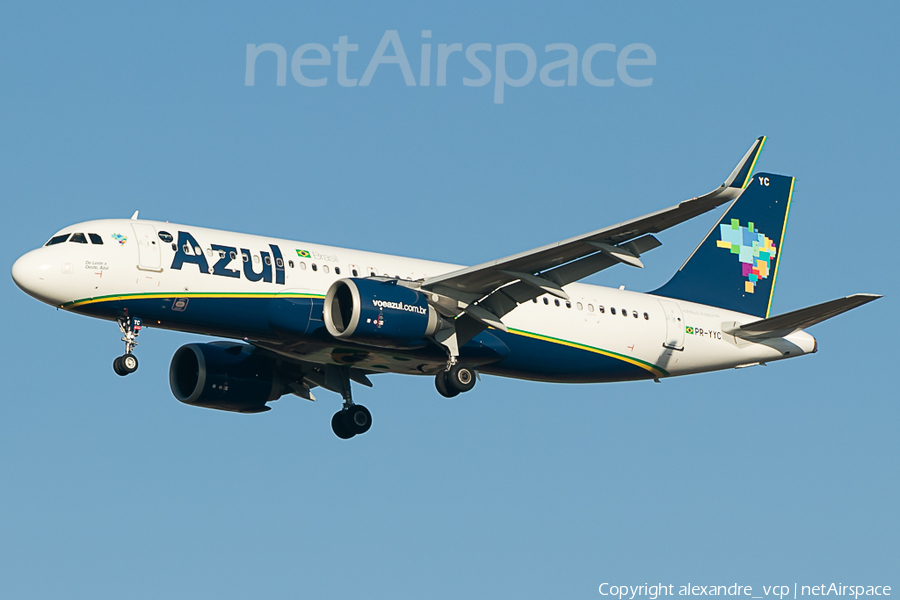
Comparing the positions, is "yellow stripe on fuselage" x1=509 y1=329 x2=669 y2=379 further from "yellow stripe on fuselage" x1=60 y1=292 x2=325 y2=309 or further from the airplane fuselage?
"yellow stripe on fuselage" x1=60 y1=292 x2=325 y2=309

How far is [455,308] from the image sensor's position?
33438mm

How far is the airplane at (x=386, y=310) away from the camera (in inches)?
1224

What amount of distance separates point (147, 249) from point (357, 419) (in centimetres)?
960

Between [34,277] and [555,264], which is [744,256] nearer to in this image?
[555,264]

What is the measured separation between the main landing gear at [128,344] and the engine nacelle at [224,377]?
5739mm

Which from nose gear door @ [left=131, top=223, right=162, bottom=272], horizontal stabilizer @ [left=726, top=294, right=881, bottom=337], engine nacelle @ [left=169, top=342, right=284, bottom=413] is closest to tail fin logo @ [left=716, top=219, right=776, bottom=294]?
horizontal stabilizer @ [left=726, top=294, right=881, bottom=337]

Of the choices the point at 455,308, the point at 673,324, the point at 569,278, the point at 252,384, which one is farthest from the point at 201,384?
the point at 673,324

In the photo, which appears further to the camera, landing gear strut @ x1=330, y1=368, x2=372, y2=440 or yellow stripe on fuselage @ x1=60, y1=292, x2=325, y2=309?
landing gear strut @ x1=330, y1=368, x2=372, y2=440

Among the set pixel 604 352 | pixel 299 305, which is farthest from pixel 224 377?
pixel 604 352

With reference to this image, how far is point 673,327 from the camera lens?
38562 mm

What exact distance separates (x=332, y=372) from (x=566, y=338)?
7209 millimetres

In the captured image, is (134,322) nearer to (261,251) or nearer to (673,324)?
(261,251)

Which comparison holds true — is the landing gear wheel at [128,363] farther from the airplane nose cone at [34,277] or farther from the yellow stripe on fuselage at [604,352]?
the yellow stripe on fuselage at [604,352]

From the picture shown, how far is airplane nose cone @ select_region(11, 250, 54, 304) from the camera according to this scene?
30562mm
